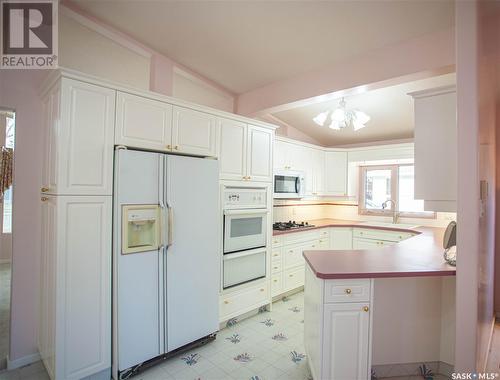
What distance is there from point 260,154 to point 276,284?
1688 millimetres

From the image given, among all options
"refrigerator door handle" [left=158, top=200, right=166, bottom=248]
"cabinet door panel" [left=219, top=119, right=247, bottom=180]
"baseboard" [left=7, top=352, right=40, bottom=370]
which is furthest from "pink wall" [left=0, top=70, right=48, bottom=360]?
"cabinet door panel" [left=219, top=119, right=247, bottom=180]

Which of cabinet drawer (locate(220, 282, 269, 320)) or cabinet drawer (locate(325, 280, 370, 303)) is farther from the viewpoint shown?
cabinet drawer (locate(220, 282, 269, 320))

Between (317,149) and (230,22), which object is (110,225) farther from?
(317,149)

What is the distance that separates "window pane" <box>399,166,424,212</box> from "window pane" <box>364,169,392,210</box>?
0.19 m

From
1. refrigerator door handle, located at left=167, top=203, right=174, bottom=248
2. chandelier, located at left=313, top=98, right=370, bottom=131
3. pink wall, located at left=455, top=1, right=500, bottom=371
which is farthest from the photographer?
chandelier, located at left=313, top=98, right=370, bottom=131

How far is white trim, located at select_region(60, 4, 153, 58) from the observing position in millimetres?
2275

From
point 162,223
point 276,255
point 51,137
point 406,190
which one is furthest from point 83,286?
point 406,190

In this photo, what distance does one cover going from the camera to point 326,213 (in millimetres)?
5453

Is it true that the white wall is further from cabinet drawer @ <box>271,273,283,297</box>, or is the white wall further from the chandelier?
cabinet drawer @ <box>271,273,283,297</box>

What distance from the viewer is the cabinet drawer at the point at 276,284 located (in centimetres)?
348

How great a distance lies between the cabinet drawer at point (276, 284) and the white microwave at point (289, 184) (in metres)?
1.09

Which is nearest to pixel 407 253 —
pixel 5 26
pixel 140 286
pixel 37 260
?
Answer: pixel 140 286

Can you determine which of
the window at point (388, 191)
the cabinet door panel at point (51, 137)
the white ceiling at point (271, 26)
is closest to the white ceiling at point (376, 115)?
the window at point (388, 191)

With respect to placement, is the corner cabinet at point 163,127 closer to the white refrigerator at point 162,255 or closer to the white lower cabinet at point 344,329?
the white refrigerator at point 162,255
